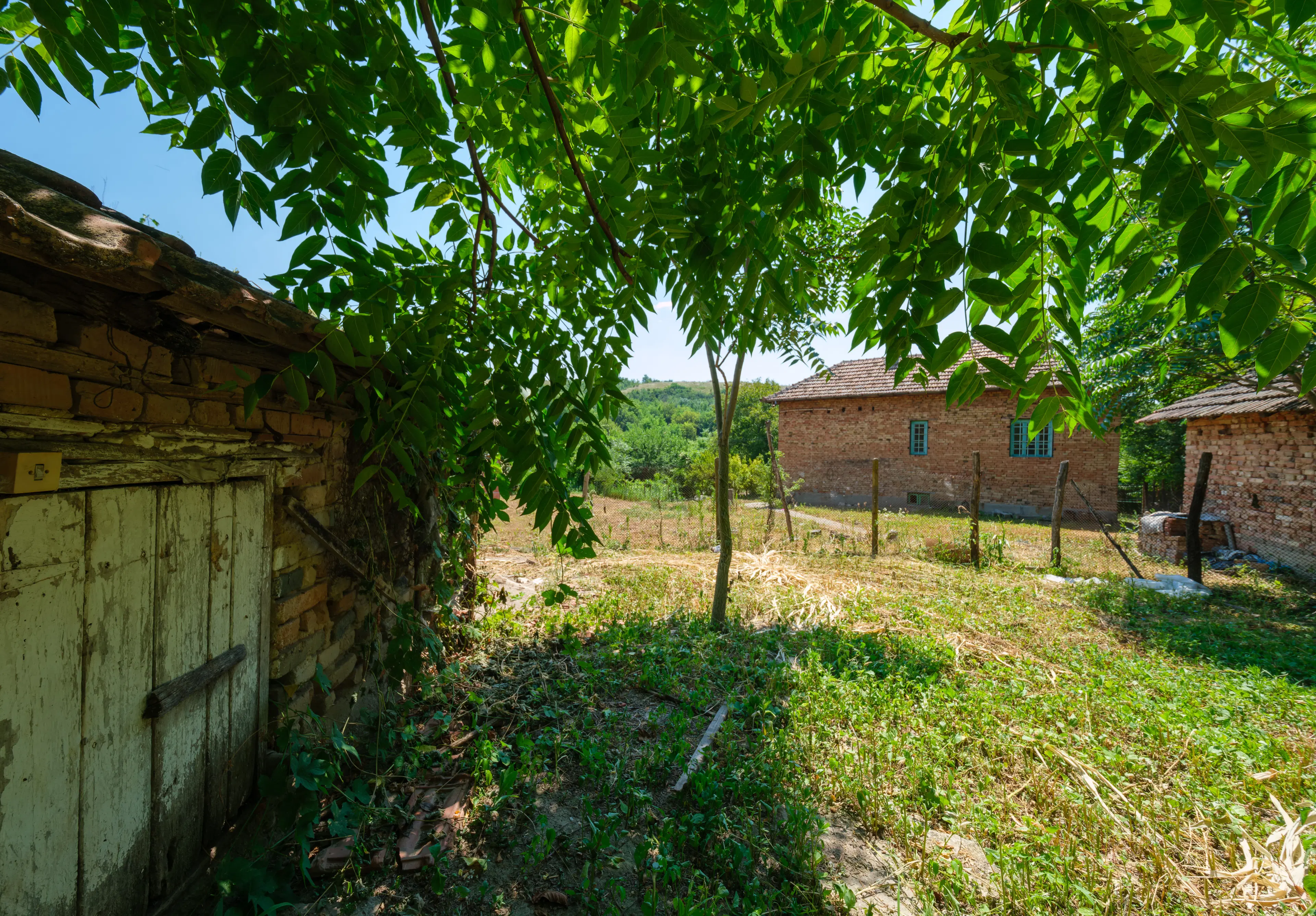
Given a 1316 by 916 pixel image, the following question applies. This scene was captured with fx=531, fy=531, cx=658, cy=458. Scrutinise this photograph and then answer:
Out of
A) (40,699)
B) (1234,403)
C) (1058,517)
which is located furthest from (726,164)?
(1234,403)

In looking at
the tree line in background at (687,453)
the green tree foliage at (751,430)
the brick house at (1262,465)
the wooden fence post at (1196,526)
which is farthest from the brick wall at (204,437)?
the green tree foliage at (751,430)

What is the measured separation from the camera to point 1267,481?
31.0 ft

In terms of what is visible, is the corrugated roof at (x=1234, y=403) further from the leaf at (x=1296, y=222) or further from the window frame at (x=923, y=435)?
the leaf at (x=1296, y=222)

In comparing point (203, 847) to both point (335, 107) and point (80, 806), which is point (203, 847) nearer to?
point (80, 806)

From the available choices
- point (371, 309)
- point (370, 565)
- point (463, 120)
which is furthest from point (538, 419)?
point (370, 565)

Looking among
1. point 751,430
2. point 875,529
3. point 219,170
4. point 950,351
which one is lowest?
point 875,529

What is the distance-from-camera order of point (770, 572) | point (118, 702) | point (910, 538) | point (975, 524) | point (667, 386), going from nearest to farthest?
point (118, 702), point (770, 572), point (975, 524), point (910, 538), point (667, 386)

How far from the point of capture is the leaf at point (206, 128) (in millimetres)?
1382

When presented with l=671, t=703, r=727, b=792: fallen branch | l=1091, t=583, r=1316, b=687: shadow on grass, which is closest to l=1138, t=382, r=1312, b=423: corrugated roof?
l=1091, t=583, r=1316, b=687: shadow on grass

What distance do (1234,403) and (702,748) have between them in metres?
12.5

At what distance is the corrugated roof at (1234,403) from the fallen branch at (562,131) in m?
9.95

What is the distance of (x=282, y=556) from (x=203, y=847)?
1242mm

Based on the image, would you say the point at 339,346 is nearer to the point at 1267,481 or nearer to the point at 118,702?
the point at 118,702

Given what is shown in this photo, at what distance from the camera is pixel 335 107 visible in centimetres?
128
